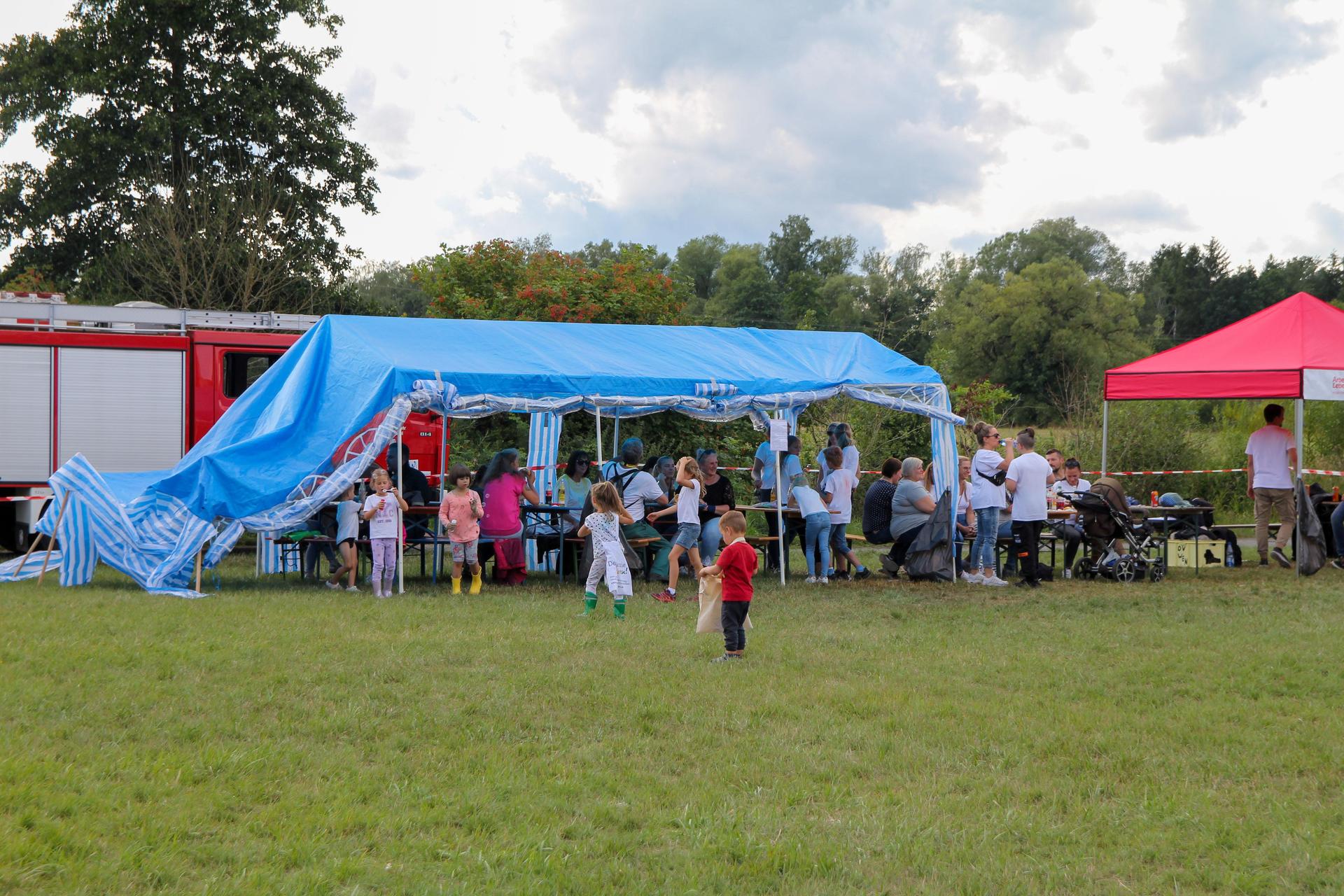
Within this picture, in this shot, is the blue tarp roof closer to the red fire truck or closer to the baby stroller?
the baby stroller

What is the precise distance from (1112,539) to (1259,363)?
2.76 m

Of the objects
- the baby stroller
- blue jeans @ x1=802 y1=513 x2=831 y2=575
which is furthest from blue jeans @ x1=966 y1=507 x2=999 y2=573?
blue jeans @ x1=802 y1=513 x2=831 y2=575

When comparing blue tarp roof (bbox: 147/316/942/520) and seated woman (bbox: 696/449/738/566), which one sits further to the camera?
seated woman (bbox: 696/449/738/566)

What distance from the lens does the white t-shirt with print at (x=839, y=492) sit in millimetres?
12984

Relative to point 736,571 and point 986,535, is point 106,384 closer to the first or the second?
point 736,571

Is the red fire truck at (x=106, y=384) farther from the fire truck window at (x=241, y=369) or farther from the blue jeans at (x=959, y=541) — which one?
the blue jeans at (x=959, y=541)

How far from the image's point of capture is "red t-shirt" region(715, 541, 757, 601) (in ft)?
26.7

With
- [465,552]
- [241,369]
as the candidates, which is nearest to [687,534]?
[465,552]

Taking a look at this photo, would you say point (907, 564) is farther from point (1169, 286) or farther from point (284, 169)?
point (1169, 286)

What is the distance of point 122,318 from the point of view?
14.9 meters

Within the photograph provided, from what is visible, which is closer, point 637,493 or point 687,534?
point 687,534

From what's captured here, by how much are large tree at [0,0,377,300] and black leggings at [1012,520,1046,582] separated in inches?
780

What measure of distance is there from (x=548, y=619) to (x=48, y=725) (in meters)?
4.44

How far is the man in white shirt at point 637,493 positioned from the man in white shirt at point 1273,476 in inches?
274
